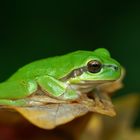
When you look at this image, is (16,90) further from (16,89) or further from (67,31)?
(67,31)

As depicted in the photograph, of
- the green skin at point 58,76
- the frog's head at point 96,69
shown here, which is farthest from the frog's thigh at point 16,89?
the frog's head at point 96,69

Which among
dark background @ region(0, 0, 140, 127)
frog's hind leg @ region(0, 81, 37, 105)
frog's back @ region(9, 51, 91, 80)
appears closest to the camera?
frog's hind leg @ region(0, 81, 37, 105)

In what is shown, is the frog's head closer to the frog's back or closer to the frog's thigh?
the frog's back

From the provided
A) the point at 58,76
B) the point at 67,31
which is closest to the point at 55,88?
the point at 58,76

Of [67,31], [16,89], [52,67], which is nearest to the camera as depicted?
[16,89]

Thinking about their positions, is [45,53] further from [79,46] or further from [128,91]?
[128,91]

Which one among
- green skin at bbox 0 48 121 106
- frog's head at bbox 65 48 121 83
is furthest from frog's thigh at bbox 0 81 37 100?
frog's head at bbox 65 48 121 83

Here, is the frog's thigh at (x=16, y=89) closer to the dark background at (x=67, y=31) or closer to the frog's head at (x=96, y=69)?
the frog's head at (x=96, y=69)
